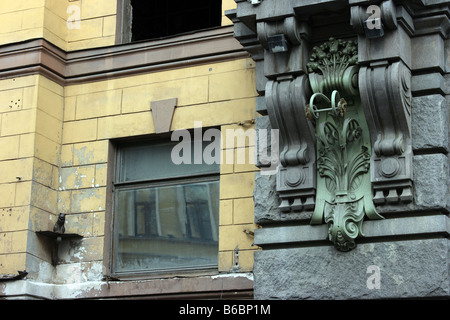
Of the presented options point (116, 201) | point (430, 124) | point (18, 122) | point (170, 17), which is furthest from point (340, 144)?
point (18, 122)

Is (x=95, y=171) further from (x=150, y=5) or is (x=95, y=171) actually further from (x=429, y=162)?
(x=429, y=162)

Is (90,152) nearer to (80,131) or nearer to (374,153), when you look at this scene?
(80,131)

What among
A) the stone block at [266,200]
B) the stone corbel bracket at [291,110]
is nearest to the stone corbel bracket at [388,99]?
the stone corbel bracket at [291,110]

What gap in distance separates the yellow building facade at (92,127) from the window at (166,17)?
0.66 ft

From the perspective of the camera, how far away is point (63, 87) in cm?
1225

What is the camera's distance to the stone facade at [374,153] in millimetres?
9516

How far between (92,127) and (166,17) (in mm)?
1762

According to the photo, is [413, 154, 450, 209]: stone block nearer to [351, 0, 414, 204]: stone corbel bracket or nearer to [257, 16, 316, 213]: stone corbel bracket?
[351, 0, 414, 204]: stone corbel bracket

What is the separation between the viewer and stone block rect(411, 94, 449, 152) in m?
9.71

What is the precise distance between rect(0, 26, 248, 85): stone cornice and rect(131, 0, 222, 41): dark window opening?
0.60 meters

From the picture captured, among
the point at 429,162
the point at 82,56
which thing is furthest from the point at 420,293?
the point at 82,56

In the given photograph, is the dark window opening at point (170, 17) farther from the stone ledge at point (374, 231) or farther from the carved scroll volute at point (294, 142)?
the stone ledge at point (374, 231)

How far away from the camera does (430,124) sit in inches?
385

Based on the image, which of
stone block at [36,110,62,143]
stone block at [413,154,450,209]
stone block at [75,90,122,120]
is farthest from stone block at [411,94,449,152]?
stone block at [36,110,62,143]
